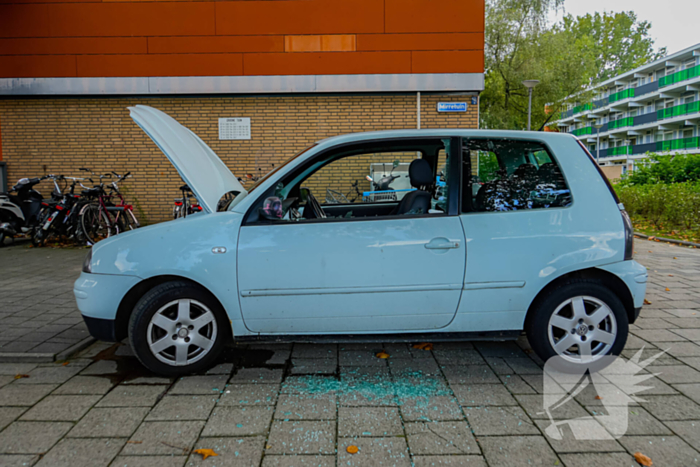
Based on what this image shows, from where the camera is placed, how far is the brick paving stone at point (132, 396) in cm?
292

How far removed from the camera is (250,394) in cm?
304

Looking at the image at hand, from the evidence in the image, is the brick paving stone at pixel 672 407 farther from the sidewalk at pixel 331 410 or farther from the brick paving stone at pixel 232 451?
the brick paving stone at pixel 232 451

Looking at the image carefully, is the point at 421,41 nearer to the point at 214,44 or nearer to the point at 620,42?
the point at 214,44

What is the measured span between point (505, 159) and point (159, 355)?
109 inches

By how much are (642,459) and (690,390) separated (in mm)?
1084

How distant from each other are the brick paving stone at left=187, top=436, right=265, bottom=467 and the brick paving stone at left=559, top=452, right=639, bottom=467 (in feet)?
4.97

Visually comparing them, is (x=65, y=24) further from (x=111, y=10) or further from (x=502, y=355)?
(x=502, y=355)

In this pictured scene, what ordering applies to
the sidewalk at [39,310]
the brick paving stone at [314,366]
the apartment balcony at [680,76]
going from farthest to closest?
the apartment balcony at [680,76] < the sidewalk at [39,310] < the brick paving stone at [314,366]

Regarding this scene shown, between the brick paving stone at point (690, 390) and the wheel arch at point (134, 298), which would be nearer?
the brick paving stone at point (690, 390)

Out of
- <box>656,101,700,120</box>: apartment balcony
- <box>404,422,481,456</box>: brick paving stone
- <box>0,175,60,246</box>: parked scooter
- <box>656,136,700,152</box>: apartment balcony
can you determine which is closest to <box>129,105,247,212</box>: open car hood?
<box>404,422,481,456</box>: brick paving stone

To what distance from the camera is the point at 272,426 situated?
104 inches

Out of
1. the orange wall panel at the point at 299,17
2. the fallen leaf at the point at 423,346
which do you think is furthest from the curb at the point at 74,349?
the orange wall panel at the point at 299,17

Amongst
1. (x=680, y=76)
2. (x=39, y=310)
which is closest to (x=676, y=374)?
(x=39, y=310)

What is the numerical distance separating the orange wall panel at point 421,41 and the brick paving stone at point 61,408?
10.1 metres
